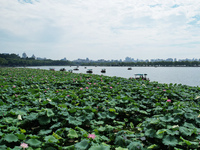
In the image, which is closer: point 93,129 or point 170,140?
Result: point 170,140

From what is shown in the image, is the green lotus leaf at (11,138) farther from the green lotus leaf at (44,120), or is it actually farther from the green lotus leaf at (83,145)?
the green lotus leaf at (83,145)

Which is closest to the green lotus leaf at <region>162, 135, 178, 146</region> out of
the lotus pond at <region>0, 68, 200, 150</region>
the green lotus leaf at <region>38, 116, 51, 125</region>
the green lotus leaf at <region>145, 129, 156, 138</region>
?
the lotus pond at <region>0, 68, 200, 150</region>

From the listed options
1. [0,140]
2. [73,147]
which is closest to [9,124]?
[0,140]

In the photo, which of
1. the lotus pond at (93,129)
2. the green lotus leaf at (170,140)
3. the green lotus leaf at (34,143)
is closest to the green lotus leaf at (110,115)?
the lotus pond at (93,129)

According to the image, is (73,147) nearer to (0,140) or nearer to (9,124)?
(0,140)

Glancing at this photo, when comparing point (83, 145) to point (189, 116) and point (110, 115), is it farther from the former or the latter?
point (189, 116)

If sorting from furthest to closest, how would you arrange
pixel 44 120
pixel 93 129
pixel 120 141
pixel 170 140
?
pixel 93 129 < pixel 44 120 < pixel 120 141 < pixel 170 140

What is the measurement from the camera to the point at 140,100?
6441 mm

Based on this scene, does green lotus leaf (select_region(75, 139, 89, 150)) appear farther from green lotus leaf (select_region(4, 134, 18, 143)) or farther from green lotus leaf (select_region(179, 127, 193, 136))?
green lotus leaf (select_region(179, 127, 193, 136))

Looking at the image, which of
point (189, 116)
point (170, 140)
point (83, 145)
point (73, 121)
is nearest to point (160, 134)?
point (170, 140)

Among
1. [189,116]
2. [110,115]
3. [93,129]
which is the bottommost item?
[93,129]

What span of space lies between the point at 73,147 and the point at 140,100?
13.8ft

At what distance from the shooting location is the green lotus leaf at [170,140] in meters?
2.93

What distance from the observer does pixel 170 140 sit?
3051 mm
